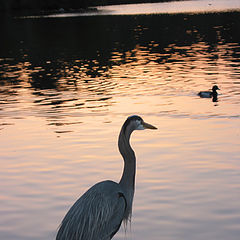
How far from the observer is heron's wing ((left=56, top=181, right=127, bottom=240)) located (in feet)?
25.9

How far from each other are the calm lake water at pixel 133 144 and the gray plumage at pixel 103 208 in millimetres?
2358

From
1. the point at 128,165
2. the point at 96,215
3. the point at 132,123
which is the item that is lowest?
the point at 96,215

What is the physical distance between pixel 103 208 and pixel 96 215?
0.55 feet

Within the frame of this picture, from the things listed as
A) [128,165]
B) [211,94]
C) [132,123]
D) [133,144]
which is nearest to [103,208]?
[128,165]

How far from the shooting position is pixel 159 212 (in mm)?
11938

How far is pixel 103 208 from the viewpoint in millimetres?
8234

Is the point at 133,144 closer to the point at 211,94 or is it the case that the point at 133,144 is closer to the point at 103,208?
the point at 211,94

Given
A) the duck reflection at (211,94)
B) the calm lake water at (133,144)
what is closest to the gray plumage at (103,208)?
the calm lake water at (133,144)

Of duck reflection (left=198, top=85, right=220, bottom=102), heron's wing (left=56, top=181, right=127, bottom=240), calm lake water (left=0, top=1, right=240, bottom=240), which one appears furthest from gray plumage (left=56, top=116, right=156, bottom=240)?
duck reflection (left=198, top=85, right=220, bottom=102)

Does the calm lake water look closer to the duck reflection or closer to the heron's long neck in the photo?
the duck reflection

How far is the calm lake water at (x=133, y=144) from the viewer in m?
A: 11.8

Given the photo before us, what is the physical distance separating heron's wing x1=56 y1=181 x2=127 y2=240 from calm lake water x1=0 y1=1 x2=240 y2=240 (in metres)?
2.48

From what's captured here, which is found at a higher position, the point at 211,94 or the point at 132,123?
the point at 132,123

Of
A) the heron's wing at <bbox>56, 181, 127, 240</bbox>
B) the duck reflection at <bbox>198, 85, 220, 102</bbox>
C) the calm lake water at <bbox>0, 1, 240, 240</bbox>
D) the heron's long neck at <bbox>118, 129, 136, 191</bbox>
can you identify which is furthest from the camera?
the duck reflection at <bbox>198, 85, 220, 102</bbox>
